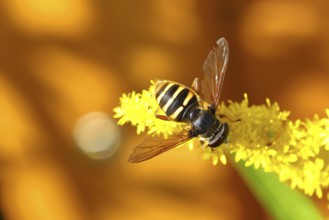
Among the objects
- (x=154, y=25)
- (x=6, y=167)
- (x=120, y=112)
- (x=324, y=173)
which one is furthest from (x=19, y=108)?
(x=324, y=173)

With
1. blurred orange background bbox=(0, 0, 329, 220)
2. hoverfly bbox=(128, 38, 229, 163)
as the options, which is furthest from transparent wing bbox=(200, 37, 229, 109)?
blurred orange background bbox=(0, 0, 329, 220)

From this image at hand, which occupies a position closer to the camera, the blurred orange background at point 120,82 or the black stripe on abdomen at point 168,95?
the black stripe on abdomen at point 168,95

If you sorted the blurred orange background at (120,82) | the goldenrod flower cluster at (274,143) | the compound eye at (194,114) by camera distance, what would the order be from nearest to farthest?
the goldenrod flower cluster at (274,143) < the compound eye at (194,114) < the blurred orange background at (120,82)

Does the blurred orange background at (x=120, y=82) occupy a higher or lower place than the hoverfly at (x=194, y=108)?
higher

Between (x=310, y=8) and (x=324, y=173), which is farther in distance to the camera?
(x=310, y=8)

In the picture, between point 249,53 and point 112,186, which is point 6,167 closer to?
point 112,186

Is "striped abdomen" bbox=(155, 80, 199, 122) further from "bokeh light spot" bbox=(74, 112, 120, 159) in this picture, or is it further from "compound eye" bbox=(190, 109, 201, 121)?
"bokeh light spot" bbox=(74, 112, 120, 159)

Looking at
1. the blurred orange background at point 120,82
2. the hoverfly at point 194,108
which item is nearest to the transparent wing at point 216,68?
the hoverfly at point 194,108

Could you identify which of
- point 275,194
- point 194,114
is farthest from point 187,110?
point 275,194

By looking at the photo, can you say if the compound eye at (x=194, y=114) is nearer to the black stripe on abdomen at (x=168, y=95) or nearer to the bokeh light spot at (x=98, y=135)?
the black stripe on abdomen at (x=168, y=95)
